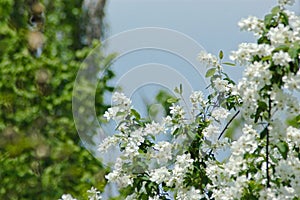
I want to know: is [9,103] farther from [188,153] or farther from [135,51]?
[188,153]

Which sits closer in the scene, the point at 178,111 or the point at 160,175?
the point at 160,175

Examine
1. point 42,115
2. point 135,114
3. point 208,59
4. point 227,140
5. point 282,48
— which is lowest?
point 282,48

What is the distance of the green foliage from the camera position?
4418mm

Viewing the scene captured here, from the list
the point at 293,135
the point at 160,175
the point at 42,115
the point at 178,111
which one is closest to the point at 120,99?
the point at 178,111

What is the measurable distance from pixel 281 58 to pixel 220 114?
60cm

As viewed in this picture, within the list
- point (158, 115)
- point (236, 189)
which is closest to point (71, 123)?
point (158, 115)

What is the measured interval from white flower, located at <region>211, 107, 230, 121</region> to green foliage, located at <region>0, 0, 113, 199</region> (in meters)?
1.98

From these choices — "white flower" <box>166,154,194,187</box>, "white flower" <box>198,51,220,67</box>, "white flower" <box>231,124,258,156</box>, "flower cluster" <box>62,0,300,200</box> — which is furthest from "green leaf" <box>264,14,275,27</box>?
"white flower" <box>166,154,194,187</box>

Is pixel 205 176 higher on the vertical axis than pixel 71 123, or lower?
lower

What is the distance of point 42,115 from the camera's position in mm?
4578

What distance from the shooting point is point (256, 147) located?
6.42 feet

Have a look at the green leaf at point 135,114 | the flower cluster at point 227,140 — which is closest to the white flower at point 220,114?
the flower cluster at point 227,140

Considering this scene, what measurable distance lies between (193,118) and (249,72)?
0.57 m

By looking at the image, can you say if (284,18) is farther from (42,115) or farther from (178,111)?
(42,115)
